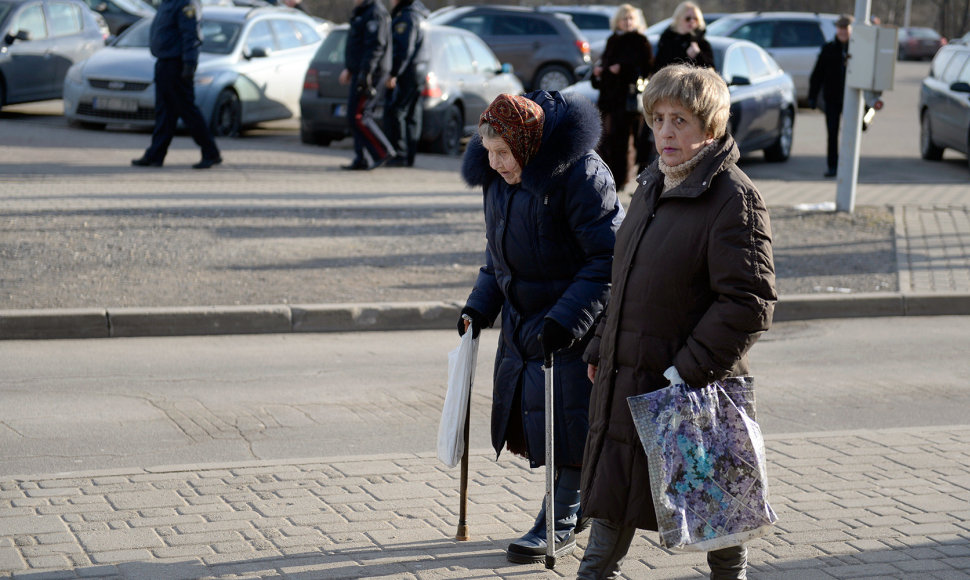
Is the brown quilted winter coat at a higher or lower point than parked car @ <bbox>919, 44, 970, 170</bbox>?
higher

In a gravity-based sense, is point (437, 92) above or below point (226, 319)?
above

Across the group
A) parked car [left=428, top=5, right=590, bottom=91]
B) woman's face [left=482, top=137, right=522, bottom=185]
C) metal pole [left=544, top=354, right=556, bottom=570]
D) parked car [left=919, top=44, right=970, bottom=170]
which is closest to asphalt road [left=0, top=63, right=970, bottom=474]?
metal pole [left=544, top=354, right=556, bottom=570]

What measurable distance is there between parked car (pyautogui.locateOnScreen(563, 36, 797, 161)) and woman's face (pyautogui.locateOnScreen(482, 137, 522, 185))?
38.2ft

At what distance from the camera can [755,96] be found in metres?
17.2

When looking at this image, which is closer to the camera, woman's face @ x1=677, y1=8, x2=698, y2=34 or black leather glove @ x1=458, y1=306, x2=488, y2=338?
black leather glove @ x1=458, y1=306, x2=488, y2=338

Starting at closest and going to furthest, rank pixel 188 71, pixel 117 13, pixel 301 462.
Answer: pixel 301 462 < pixel 188 71 < pixel 117 13

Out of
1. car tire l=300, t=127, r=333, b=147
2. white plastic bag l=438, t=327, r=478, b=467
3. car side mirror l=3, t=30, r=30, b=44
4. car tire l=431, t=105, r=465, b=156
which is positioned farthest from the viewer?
car side mirror l=3, t=30, r=30, b=44

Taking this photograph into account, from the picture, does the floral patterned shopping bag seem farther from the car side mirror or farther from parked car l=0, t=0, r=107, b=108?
the car side mirror

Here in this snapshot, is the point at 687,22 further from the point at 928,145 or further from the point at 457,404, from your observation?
the point at 457,404

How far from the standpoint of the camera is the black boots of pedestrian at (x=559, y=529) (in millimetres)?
4719

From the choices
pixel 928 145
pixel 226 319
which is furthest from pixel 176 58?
pixel 928 145

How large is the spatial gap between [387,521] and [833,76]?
12812 mm

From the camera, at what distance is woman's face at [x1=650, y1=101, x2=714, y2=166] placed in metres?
3.78

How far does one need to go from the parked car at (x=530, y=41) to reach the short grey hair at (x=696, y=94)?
72.3ft
